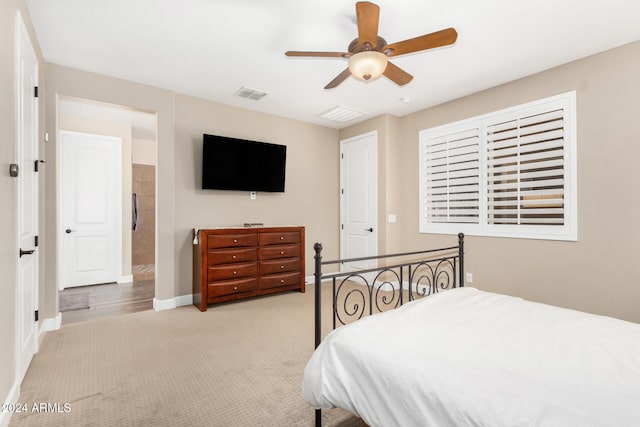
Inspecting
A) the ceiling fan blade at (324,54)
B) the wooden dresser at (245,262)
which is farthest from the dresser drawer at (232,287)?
the ceiling fan blade at (324,54)

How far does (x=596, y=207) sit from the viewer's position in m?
3.10

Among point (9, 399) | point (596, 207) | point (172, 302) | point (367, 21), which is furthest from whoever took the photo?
point (172, 302)

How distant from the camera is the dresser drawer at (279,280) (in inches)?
171

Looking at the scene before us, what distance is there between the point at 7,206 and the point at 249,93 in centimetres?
283

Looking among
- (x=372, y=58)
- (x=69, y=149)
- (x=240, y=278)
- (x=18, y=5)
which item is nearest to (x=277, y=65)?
(x=372, y=58)

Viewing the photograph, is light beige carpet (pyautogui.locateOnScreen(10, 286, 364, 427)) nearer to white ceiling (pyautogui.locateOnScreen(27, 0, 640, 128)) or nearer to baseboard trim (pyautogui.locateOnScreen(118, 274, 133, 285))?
baseboard trim (pyautogui.locateOnScreen(118, 274, 133, 285))

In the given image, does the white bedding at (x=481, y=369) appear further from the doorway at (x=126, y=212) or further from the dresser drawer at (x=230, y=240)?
the doorway at (x=126, y=212)

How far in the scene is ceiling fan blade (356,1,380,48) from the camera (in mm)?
1953

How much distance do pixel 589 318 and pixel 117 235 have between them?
6211 mm

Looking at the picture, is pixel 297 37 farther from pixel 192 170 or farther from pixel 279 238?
pixel 279 238

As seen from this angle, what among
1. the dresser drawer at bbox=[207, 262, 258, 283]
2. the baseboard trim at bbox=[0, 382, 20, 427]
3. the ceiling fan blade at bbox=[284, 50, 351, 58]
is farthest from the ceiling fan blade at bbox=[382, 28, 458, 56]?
the baseboard trim at bbox=[0, 382, 20, 427]

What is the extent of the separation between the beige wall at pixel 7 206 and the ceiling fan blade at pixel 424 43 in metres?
2.38

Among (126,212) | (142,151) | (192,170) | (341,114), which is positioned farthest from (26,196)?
(142,151)

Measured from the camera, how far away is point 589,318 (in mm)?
1712
